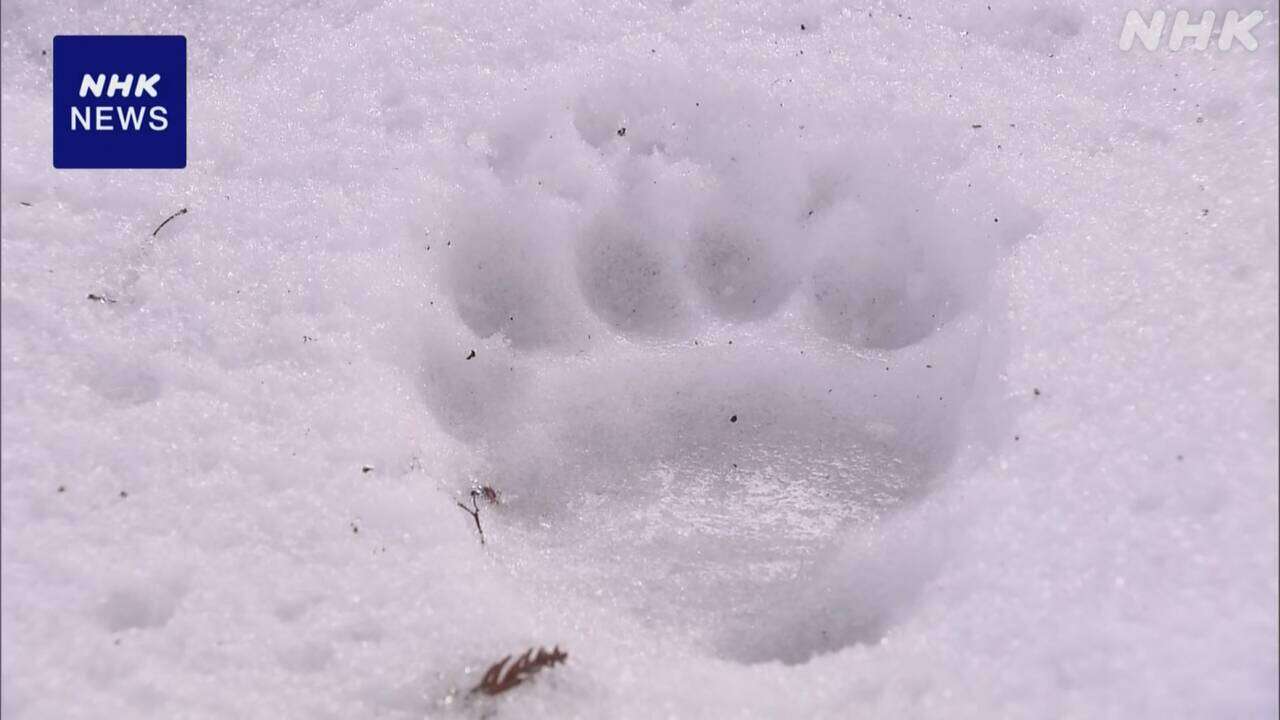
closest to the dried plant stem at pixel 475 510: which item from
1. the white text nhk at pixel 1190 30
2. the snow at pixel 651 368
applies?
the snow at pixel 651 368

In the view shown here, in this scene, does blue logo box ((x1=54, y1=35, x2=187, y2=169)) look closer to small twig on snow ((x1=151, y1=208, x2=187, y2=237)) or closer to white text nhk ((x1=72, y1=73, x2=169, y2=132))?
white text nhk ((x1=72, y1=73, x2=169, y2=132))

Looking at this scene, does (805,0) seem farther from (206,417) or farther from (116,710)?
(116,710)

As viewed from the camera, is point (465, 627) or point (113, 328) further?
point (113, 328)

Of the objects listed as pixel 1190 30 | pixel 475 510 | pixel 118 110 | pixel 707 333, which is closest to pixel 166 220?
pixel 118 110

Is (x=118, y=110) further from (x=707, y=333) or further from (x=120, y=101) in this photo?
(x=707, y=333)

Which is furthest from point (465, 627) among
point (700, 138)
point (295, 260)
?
point (700, 138)

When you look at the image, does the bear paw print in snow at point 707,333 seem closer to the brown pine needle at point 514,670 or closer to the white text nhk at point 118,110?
the brown pine needle at point 514,670

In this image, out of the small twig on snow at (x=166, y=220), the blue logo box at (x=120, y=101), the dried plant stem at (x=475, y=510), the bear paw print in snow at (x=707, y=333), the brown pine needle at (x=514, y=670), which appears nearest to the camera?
the brown pine needle at (x=514, y=670)

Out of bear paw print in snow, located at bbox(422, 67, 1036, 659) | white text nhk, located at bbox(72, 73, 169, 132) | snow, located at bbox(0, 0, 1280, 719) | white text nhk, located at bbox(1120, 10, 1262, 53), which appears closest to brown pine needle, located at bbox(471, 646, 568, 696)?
snow, located at bbox(0, 0, 1280, 719)
